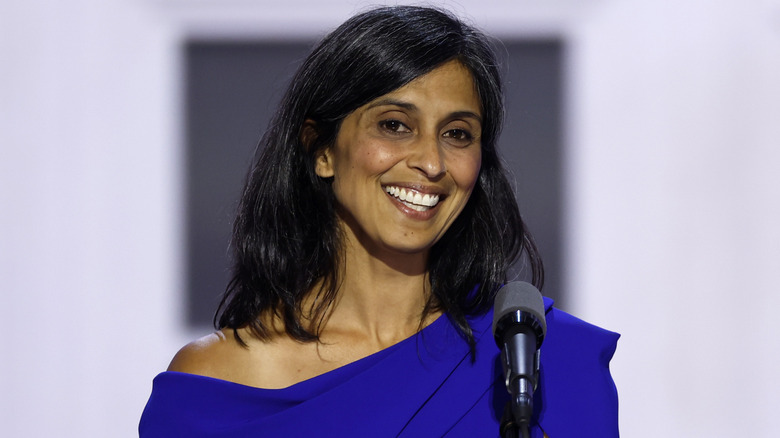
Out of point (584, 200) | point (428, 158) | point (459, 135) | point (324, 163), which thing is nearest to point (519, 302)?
point (428, 158)

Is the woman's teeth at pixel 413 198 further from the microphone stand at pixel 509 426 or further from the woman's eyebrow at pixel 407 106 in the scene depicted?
the microphone stand at pixel 509 426

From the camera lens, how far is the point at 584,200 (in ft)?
15.2

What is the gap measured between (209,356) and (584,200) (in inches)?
105

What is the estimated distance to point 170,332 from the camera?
466 centimetres

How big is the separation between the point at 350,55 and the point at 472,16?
2345mm

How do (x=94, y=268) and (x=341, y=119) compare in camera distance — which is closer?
(x=341, y=119)

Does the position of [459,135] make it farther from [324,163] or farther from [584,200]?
[584,200]

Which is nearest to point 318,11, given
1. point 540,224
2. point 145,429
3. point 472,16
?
point 472,16

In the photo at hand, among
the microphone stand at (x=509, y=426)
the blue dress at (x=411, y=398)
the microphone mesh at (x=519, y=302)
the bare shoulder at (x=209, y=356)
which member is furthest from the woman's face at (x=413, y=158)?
the microphone stand at (x=509, y=426)

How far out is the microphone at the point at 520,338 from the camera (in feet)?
4.87

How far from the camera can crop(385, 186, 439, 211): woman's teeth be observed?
2.20m

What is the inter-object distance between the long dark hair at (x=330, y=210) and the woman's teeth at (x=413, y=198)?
0.21 meters

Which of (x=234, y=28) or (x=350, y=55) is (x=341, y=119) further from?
(x=234, y=28)

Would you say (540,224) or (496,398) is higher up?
Result: (540,224)
